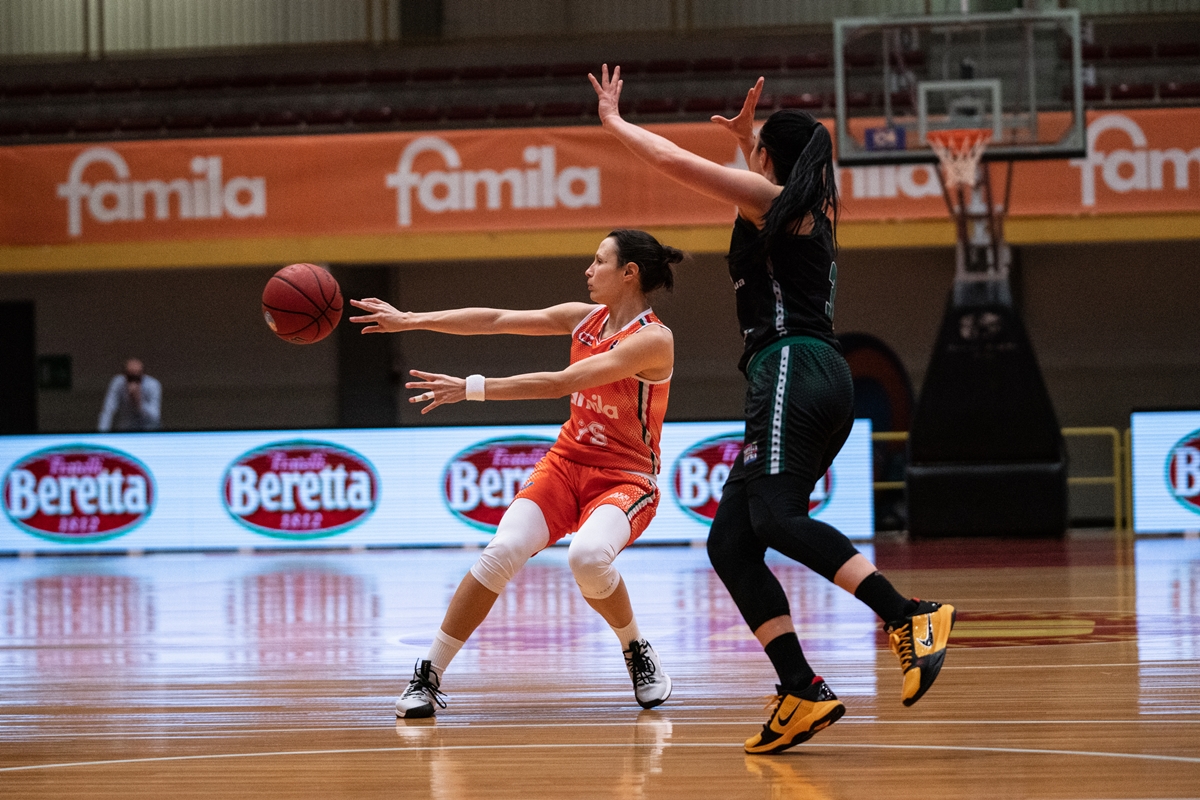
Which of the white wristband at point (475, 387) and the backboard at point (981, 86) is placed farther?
the backboard at point (981, 86)

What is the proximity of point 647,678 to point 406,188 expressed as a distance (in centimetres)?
933

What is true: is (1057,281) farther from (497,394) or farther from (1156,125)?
(497,394)

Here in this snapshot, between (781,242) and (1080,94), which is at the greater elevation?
(1080,94)

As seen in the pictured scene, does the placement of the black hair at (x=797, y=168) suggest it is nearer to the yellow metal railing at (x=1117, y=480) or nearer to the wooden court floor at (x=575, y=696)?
the wooden court floor at (x=575, y=696)

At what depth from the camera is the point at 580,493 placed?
451 centimetres

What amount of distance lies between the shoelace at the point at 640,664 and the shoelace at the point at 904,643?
115 cm

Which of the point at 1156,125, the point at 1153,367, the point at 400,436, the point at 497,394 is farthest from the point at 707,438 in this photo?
the point at 497,394

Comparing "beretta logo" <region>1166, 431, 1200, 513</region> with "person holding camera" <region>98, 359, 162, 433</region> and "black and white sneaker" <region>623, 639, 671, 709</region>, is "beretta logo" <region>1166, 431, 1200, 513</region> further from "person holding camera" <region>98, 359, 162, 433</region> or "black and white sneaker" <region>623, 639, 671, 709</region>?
"person holding camera" <region>98, 359, 162, 433</region>

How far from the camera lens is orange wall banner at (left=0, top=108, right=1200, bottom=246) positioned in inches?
492

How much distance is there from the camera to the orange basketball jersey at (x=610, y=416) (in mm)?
4484

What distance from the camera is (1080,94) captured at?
10.6 meters

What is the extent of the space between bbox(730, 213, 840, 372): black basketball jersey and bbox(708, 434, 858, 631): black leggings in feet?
1.12

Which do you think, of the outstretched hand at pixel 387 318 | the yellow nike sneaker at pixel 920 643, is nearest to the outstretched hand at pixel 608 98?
the outstretched hand at pixel 387 318

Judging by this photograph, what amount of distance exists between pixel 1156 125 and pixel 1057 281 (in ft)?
9.62
